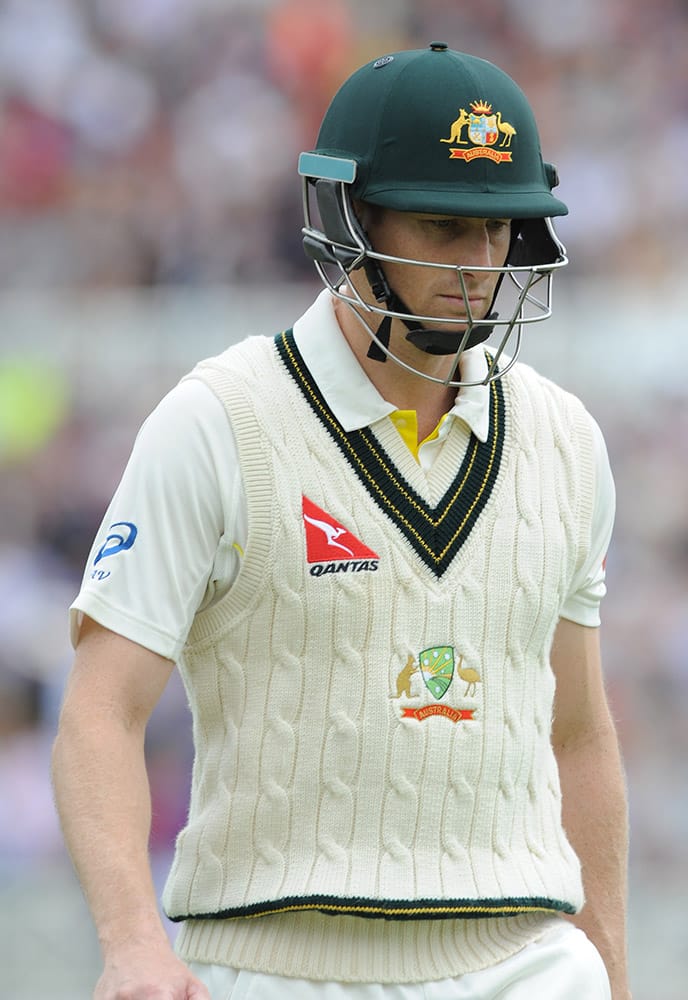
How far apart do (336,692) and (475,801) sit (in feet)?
0.90

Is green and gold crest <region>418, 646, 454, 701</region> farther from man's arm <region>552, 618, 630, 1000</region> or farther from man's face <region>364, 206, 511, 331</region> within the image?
man's face <region>364, 206, 511, 331</region>

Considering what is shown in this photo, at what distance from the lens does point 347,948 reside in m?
2.60

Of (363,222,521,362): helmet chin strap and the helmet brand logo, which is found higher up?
the helmet brand logo

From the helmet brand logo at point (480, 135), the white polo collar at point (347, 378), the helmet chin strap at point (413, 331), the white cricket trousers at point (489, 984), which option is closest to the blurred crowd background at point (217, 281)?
the white cricket trousers at point (489, 984)

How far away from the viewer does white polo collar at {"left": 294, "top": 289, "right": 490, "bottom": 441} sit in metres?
2.70

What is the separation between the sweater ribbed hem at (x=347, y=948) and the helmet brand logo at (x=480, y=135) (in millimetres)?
1133

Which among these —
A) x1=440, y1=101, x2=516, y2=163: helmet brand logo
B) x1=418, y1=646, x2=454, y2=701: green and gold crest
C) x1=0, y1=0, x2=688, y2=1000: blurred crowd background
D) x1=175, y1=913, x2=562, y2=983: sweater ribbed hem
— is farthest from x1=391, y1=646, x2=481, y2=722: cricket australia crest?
x1=0, y1=0, x2=688, y2=1000: blurred crowd background

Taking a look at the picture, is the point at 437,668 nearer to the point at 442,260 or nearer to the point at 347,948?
the point at 347,948

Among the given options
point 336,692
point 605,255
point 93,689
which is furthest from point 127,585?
point 605,255

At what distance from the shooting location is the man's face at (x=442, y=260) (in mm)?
2627

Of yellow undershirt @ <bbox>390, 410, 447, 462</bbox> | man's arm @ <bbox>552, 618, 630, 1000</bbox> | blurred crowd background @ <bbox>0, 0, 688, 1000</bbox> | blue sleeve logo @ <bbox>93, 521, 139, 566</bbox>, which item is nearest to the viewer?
blue sleeve logo @ <bbox>93, 521, 139, 566</bbox>

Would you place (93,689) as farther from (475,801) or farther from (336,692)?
(475,801)

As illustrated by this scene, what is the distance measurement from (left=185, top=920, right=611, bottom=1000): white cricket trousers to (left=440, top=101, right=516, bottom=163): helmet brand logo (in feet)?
3.87

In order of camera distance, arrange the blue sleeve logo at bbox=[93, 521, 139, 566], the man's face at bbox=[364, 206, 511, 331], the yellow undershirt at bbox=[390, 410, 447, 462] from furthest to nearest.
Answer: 1. the yellow undershirt at bbox=[390, 410, 447, 462]
2. the man's face at bbox=[364, 206, 511, 331]
3. the blue sleeve logo at bbox=[93, 521, 139, 566]
